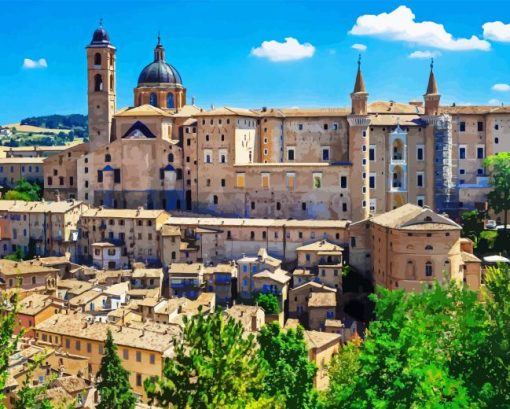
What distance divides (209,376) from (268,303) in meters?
29.2

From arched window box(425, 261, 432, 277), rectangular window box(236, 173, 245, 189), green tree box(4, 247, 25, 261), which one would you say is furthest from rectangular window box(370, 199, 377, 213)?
green tree box(4, 247, 25, 261)

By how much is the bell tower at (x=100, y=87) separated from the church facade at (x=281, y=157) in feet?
0.30

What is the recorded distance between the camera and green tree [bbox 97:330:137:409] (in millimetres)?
29594

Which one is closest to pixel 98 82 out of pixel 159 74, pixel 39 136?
pixel 159 74

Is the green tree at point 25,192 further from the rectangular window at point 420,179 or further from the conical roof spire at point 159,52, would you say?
the rectangular window at point 420,179

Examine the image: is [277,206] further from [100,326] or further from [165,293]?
[100,326]

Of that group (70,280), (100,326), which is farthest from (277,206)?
(100,326)

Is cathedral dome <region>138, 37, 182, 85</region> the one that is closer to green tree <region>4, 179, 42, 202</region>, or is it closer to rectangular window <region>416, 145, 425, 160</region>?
green tree <region>4, 179, 42, 202</region>

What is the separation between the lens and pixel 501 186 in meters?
58.7

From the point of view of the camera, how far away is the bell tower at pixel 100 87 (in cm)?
6738

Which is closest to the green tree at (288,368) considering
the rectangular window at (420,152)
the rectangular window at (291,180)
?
the rectangular window at (291,180)

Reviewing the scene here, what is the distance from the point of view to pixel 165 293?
5353cm

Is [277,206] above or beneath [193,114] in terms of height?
beneath

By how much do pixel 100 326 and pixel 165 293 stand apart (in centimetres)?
1111
